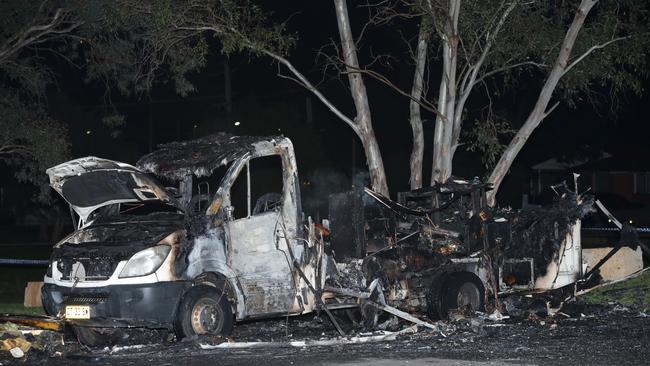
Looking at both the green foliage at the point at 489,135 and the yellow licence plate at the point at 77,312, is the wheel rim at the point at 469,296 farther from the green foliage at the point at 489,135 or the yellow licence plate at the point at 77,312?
the green foliage at the point at 489,135

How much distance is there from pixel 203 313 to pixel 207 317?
9cm

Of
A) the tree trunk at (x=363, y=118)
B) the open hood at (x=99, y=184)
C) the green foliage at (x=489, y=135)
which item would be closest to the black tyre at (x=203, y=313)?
the open hood at (x=99, y=184)

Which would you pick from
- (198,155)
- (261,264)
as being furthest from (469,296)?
(198,155)

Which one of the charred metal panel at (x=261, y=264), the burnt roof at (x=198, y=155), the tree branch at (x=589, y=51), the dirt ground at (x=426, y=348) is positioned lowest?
the dirt ground at (x=426, y=348)

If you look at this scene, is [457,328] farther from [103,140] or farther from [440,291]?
[103,140]

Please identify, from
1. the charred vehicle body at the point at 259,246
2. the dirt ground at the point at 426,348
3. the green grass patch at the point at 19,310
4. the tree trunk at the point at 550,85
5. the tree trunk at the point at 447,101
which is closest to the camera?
the dirt ground at the point at 426,348

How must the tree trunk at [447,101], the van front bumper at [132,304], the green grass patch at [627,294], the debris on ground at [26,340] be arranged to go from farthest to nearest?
the tree trunk at [447,101] → the green grass patch at [627,294] → the van front bumper at [132,304] → the debris on ground at [26,340]

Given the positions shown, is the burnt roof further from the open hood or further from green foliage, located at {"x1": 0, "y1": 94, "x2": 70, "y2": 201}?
green foliage, located at {"x1": 0, "y1": 94, "x2": 70, "y2": 201}

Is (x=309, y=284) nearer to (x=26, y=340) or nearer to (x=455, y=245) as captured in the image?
(x=455, y=245)

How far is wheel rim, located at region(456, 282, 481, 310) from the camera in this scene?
12.6m

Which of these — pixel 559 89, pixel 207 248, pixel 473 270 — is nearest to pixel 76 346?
pixel 207 248

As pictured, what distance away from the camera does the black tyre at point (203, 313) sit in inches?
404

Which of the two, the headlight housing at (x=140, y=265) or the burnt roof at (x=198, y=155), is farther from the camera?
the burnt roof at (x=198, y=155)

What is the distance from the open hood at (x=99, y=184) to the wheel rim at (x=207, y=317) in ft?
4.17
